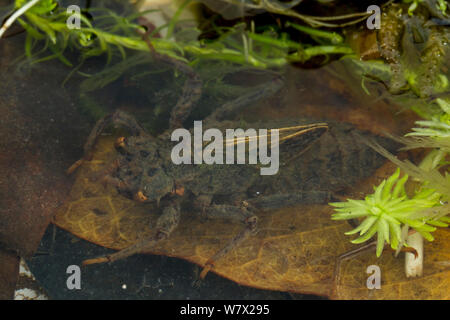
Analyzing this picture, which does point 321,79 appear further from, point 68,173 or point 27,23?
point 27,23

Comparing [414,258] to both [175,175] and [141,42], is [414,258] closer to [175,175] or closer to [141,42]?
[175,175]

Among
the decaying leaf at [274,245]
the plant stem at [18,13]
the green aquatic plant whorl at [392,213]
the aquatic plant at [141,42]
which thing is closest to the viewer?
the green aquatic plant whorl at [392,213]

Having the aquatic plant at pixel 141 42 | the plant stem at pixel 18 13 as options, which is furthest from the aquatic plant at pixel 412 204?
the plant stem at pixel 18 13

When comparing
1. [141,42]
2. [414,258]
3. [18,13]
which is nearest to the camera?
[414,258]

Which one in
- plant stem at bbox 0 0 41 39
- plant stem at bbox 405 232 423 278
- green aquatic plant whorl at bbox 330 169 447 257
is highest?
plant stem at bbox 0 0 41 39

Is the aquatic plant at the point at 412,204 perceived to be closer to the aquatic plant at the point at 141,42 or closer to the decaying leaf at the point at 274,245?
the decaying leaf at the point at 274,245

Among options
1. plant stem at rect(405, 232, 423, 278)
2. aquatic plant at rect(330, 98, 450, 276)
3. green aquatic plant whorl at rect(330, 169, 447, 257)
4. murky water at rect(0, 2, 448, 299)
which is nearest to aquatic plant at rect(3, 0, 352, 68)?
murky water at rect(0, 2, 448, 299)

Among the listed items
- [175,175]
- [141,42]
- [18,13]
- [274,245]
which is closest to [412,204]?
[274,245]

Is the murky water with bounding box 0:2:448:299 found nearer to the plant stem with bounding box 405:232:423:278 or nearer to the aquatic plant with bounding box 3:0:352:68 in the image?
the aquatic plant with bounding box 3:0:352:68

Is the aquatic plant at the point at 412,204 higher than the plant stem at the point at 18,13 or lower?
lower

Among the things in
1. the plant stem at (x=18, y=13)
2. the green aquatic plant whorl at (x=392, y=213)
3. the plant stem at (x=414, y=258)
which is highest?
the plant stem at (x=18, y=13)
